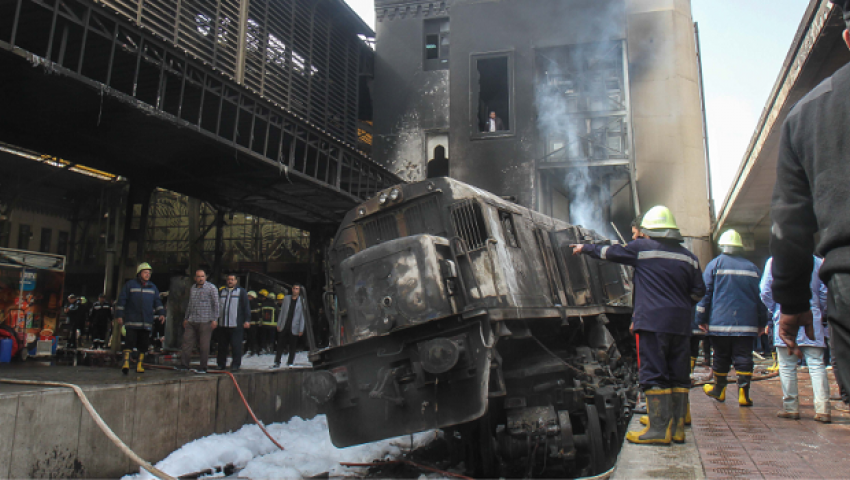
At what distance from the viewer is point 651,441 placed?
4.88 metres

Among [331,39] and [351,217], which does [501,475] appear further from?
[331,39]

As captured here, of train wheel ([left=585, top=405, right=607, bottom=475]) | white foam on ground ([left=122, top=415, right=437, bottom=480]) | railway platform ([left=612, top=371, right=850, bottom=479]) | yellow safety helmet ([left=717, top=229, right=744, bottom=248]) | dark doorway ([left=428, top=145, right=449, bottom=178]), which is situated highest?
dark doorway ([left=428, top=145, right=449, bottom=178])

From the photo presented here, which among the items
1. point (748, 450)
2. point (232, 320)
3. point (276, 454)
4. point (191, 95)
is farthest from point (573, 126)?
point (748, 450)

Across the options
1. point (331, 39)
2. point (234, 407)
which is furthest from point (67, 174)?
point (234, 407)

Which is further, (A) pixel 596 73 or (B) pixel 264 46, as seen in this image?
(A) pixel 596 73

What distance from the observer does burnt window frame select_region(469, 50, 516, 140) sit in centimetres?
2234

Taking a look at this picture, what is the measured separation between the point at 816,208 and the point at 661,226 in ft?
11.6

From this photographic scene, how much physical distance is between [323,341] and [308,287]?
234cm

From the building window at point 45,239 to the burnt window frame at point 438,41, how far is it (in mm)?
21724

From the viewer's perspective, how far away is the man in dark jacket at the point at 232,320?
10.6m

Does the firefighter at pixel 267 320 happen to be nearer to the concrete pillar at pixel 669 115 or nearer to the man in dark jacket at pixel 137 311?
the man in dark jacket at pixel 137 311

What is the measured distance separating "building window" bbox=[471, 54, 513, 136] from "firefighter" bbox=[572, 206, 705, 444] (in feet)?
57.0

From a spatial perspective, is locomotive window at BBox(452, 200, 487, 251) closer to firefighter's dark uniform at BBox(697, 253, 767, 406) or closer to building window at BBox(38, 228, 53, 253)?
firefighter's dark uniform at BBox(697, 253, 767, 406)

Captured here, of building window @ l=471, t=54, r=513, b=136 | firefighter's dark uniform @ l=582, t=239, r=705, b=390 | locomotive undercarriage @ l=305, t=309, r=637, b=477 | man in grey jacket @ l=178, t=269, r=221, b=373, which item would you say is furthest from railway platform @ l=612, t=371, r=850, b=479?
building window @ l=471, t=54, r=513, b=136
